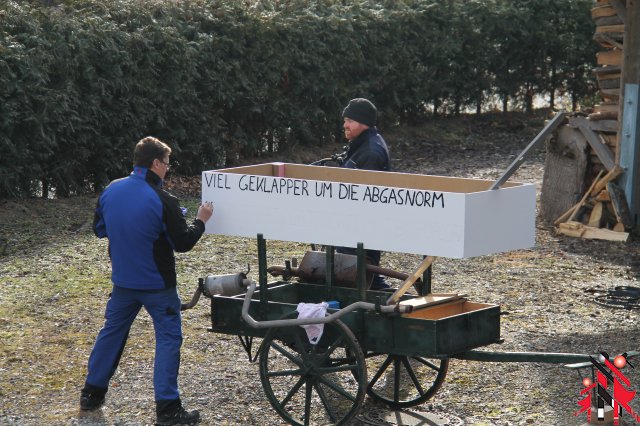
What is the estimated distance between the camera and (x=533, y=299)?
32.5 feet

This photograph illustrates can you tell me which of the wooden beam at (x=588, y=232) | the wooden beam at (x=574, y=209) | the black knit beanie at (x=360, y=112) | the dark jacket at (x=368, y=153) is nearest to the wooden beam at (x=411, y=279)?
the dark jacket at (x=368, y=153)

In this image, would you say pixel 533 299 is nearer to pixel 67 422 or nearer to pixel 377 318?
pixel 377 318

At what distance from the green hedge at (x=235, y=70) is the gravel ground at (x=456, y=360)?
158 cm

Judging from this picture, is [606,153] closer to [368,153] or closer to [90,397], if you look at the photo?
[368,153]

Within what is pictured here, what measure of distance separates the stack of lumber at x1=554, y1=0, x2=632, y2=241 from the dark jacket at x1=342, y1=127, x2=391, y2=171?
16.4 feet

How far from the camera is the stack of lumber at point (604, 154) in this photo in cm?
1258

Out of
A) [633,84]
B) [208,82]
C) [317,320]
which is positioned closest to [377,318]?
[317,320]

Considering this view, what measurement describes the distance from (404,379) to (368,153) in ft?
5.20

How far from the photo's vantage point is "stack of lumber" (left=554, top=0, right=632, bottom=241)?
1258 cm

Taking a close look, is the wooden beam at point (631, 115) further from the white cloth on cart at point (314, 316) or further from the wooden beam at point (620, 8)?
the white cloth on cart at point (314, 316)

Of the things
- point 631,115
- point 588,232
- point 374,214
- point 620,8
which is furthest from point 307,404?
point 620,8

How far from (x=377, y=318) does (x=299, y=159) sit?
33.9 feet

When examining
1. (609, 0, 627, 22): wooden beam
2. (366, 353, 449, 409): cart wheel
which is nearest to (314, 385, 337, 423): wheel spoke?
(366, 353, 449, 409): cart wheel

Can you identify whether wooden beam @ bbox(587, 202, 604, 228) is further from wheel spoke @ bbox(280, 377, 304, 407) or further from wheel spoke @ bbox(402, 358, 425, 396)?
wheel spoke @ bbox(280, 377, 304, 407)
